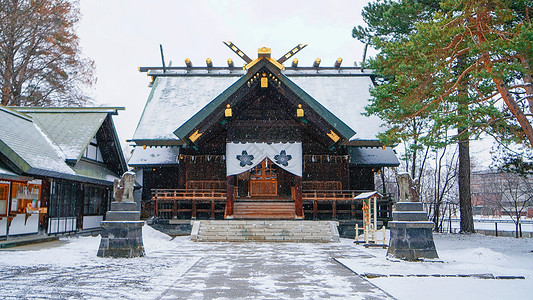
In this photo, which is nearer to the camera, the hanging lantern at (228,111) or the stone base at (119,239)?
the stone base at (119,239)

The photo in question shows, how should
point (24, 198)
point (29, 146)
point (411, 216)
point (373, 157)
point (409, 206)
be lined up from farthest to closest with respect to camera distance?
1. point (373, 157)
2. point (29, 146)
3. point (24, 198)
4. point (409, 206)
5. point (411, 216)

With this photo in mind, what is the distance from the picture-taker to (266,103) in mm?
19406

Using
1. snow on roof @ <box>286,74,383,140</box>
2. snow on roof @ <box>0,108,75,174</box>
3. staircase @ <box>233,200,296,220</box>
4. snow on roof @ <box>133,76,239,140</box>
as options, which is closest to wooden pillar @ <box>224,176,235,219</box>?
staircase @ <box>233,200,296,220</box>

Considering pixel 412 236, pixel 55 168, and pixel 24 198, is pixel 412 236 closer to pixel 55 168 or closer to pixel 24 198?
pixel 55 168

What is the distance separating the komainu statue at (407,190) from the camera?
10.6 meters

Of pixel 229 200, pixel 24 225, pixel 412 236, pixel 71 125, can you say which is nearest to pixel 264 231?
pixel 229 200

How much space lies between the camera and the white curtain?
18.3 metres

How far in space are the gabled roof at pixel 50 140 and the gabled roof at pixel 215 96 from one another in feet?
7.41

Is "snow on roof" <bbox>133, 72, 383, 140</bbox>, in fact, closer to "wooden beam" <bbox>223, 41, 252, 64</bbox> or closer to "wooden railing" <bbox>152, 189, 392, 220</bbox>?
"wooden railing" <bbox>152, 189, 392, 220</bbox>

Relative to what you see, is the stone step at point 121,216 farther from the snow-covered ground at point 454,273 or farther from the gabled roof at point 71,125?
the gabled roof at point 71,125

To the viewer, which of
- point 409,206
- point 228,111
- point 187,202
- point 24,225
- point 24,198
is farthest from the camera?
point 187,202

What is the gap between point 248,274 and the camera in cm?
822

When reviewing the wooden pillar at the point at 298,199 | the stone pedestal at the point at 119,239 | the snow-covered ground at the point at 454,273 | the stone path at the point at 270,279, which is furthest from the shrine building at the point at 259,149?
the snow-covered ground at the point at 454,273

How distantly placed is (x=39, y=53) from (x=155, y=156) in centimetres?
921
